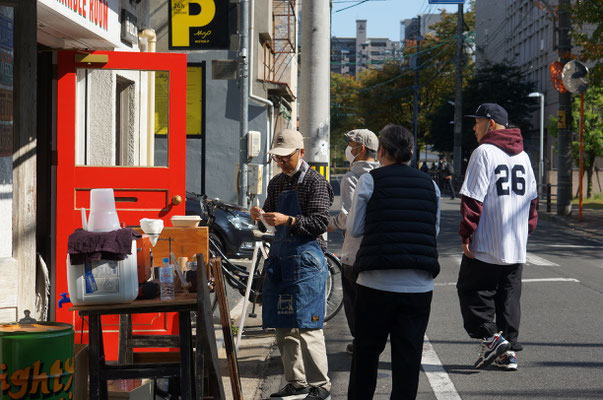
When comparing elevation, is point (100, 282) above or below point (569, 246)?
above

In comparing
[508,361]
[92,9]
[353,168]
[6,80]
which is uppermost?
[92,9]

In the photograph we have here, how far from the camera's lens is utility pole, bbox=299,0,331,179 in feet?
33.1

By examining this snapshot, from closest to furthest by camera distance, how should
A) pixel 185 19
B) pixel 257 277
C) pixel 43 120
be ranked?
pixel 43 120 → pixel 257 277 → pixel 185 19

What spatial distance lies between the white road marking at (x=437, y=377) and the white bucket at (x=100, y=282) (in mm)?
2731

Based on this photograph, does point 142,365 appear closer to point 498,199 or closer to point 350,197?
point 350,197

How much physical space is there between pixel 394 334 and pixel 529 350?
3.23 meters

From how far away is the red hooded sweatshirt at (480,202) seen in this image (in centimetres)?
666

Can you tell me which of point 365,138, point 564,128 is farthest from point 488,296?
point 564,128

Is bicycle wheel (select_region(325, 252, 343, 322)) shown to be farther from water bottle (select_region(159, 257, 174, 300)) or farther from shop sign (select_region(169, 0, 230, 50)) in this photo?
water bottle (select_region(159, 257, 174, 300))

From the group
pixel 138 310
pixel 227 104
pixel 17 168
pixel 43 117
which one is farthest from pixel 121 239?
pixel 227 104

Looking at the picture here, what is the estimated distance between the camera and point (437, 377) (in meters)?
6.77

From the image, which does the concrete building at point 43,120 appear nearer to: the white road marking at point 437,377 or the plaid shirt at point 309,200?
the plaid shirt at point 309,200

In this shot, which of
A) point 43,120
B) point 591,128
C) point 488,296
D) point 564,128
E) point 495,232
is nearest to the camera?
point 495,232

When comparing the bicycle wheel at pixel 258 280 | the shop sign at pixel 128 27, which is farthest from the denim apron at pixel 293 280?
the shop sign at pixel 128 27
